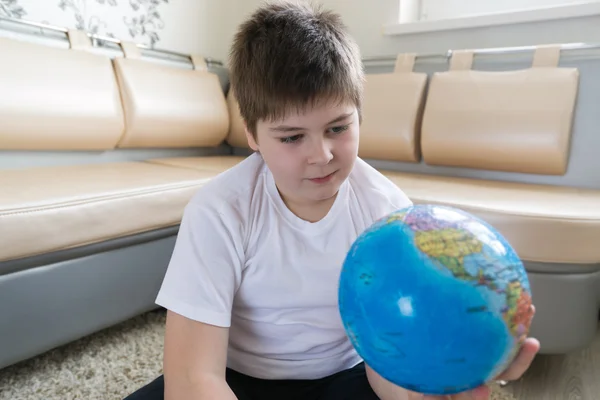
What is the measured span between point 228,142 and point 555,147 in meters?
1.74

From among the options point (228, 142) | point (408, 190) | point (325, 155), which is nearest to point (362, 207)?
point (325, 155)

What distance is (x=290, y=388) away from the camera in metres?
0.81

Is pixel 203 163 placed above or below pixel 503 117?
below

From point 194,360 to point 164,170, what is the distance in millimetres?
1278

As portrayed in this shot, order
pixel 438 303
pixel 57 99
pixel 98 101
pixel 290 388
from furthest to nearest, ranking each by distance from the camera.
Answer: pixel 98 101, pixel 57 99, pixel 290 388, pixel 438 303

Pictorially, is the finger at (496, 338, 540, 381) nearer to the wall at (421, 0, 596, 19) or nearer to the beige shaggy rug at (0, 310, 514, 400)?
the beige shaggy rug at (0, 310, 514, 400)

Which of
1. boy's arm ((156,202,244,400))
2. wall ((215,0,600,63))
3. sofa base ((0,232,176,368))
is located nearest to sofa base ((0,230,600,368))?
sofa base ((0,232,176,368))

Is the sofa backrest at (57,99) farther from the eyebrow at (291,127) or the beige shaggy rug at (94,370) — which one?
the eyebrow at (291,127)

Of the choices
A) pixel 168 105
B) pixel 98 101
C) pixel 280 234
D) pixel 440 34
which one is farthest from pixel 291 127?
pixel 440 34

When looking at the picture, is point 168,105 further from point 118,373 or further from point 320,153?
point 320,153

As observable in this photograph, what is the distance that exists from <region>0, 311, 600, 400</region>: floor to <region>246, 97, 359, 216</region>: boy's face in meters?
0.91

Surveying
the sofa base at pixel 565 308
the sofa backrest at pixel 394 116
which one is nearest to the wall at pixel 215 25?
the sofa backrest at pixel 394 116

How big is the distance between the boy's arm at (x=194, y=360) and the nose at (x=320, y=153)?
305mm

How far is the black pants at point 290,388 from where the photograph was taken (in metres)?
0.79
